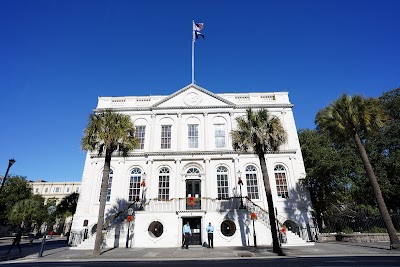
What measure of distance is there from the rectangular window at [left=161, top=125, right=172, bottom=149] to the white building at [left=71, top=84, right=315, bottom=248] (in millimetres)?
101

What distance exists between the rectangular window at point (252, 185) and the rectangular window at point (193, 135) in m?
5.96

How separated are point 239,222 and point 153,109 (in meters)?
14.2

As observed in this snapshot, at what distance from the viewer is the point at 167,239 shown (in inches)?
701

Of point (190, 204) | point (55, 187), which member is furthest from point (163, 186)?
point (55, 187)

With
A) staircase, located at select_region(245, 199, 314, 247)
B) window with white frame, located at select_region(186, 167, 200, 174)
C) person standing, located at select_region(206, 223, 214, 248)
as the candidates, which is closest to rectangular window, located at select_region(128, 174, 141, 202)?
window with white frame, located at select_region(186, 167, 200, 174)

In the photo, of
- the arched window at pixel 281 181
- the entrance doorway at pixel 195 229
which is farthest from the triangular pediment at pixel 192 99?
the entrance doorway at pixel 195 229

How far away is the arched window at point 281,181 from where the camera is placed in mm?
21406

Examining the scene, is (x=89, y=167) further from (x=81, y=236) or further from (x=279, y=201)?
(x=279, y=201)

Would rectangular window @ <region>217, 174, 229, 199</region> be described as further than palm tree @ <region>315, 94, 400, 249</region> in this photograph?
Yes

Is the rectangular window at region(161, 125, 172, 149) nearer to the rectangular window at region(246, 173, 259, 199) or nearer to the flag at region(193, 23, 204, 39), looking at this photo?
the rectangular window at region(246, 173, 259, 199)

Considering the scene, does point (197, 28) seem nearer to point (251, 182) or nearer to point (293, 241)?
point (251, 182)

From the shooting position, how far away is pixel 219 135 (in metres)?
23.7

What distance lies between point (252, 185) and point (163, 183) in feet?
27.7

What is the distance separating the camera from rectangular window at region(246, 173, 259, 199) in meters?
21.3
